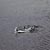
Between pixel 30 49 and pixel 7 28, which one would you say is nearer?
pixel 30 49

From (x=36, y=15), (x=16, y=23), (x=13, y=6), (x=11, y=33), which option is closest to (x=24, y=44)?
(x=11, y=33)

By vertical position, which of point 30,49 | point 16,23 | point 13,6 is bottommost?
point 30,49

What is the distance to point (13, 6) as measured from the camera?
9506 cm

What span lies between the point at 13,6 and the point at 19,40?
46.8 m

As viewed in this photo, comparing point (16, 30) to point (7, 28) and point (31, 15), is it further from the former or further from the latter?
point (31, 15)

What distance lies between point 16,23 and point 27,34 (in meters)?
14.4

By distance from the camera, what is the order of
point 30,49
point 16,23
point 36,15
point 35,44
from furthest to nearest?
point 36,15 → point 16,23 → point 35,44 → point 30,49

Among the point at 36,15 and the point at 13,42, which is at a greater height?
the point at 36,15

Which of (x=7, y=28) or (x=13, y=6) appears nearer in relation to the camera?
(x=7, y=28)

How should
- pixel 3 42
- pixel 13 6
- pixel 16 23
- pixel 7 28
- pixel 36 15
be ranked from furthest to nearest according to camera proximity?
pixel 13 6, pixel 36 15, pixel 16 23, pixel 7 28, pixel 3 42

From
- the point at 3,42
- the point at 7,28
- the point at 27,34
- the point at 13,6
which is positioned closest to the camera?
the point at 3,42

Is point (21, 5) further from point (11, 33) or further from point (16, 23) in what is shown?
point (11, 33)

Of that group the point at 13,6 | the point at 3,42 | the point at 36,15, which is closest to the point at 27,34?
the point at 3,42

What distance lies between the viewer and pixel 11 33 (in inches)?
2243
